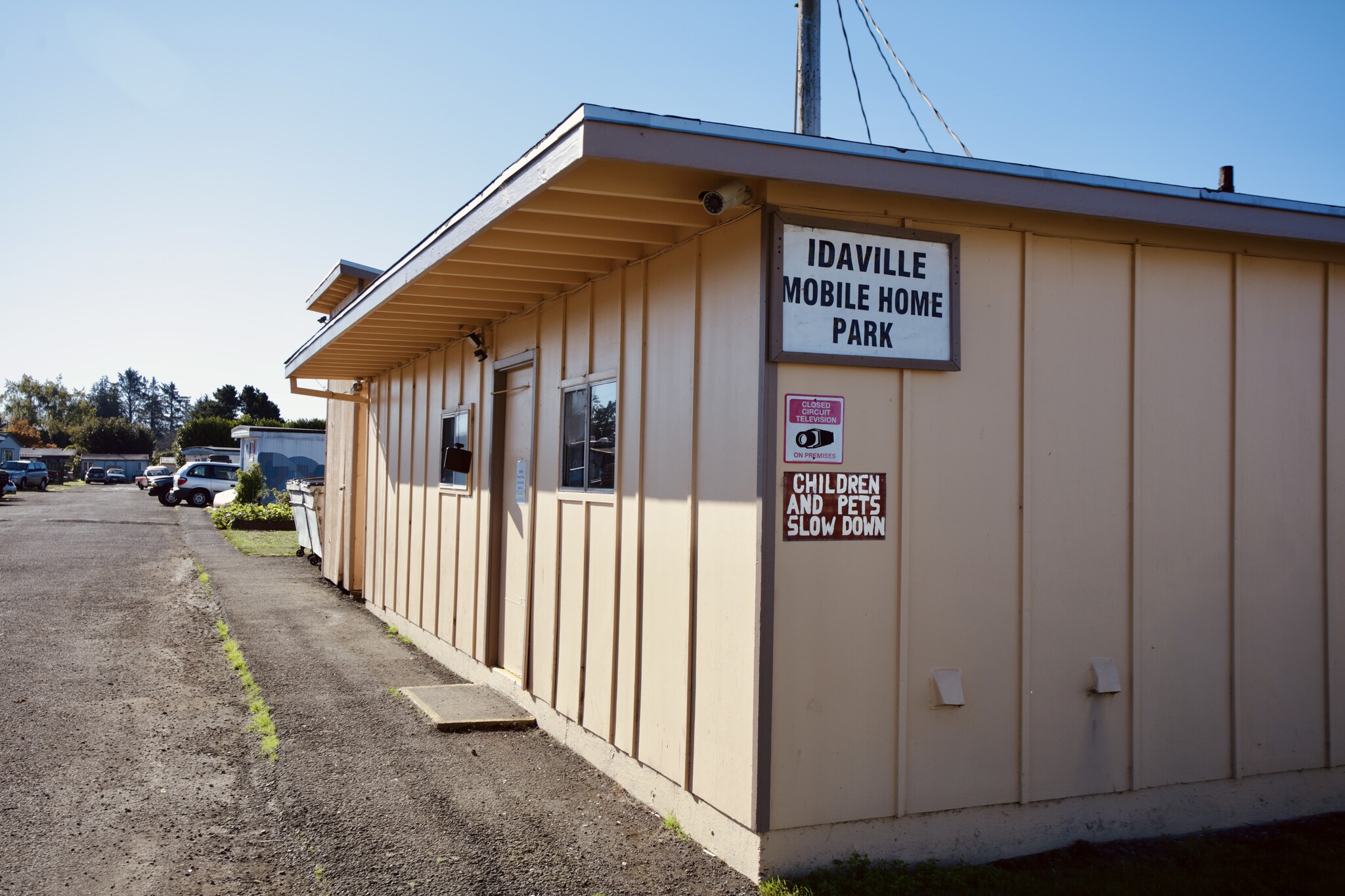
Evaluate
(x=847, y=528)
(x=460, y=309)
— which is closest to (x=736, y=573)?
(x=847, y=528)

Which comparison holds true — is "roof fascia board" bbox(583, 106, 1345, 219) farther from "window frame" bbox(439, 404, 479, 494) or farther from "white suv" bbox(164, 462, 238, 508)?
"white suv" bbox(164, 462, 238, 508)

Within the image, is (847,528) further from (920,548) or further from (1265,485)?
(1265,485)

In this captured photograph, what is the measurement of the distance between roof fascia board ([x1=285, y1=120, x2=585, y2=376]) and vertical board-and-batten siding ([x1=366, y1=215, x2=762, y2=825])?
36.8 inches

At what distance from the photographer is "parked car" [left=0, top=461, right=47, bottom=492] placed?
46.6 m

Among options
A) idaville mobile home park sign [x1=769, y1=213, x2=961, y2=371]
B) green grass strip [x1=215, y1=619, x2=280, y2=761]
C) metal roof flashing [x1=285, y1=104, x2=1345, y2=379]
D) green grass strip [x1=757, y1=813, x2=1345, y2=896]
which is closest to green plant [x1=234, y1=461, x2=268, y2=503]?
green grass strip [x1=215, y1=619, x2=280, y2=761]

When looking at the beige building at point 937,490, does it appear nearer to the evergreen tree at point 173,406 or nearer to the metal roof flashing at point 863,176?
the metal roof flashing at point 863,176

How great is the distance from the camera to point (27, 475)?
4753 cm

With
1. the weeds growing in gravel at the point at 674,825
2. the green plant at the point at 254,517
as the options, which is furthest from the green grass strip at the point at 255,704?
the green plant at the point at 254,517

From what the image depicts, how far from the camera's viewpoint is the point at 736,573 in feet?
14.4

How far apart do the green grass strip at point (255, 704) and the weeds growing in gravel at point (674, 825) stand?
8.47 ft

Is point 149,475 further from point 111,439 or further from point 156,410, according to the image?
point 156,410

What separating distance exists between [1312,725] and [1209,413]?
6.03 ft

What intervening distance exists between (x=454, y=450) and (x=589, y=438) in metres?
2.71

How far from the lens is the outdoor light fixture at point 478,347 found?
26.4ft
